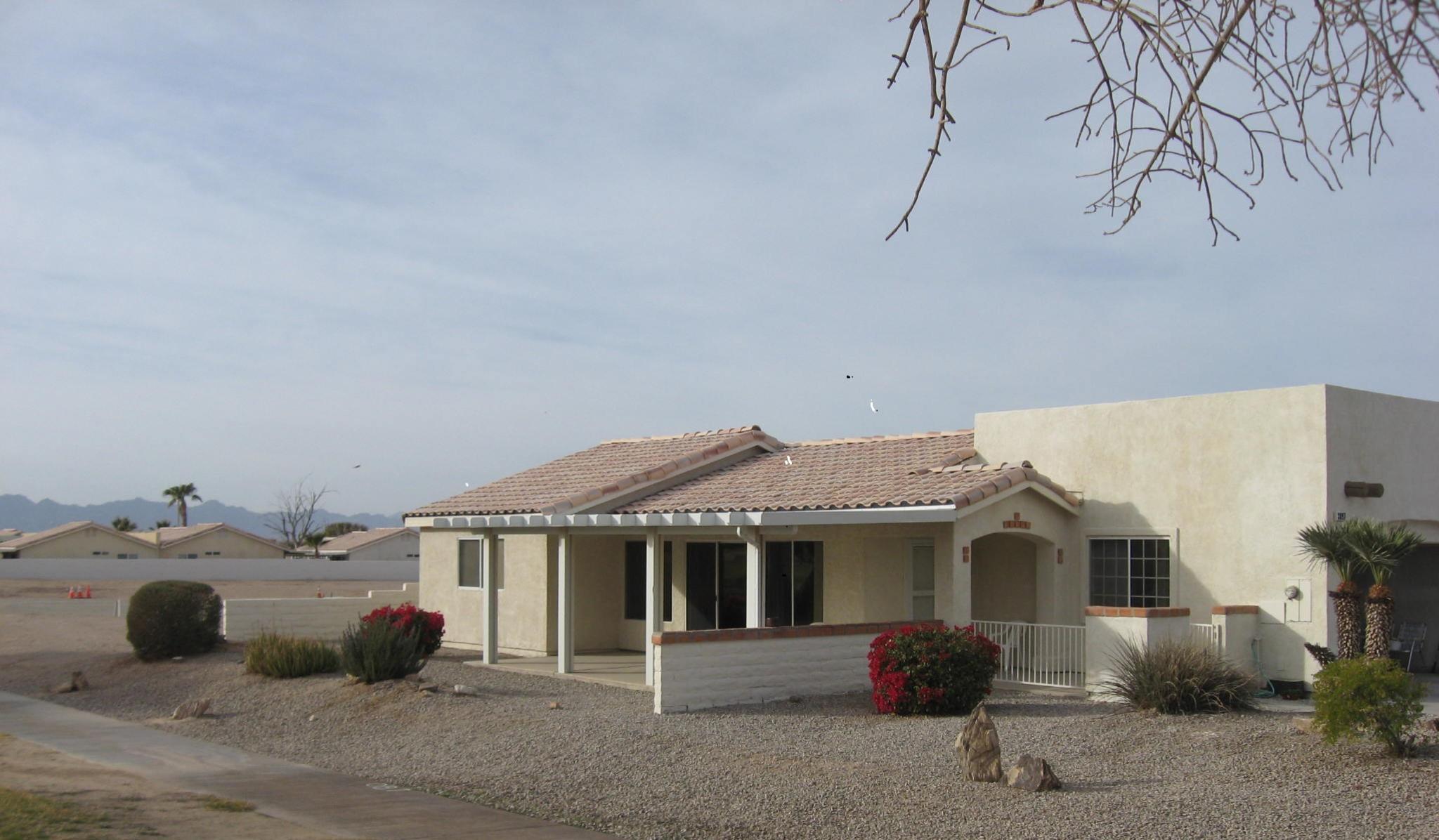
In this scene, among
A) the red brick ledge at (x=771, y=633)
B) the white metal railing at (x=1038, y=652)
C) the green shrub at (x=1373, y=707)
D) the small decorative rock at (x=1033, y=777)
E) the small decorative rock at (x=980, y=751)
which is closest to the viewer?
the small decorative rock at (x=1033, y=777)

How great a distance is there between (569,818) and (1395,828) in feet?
19.7

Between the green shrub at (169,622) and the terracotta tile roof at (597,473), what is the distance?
4.17 meters

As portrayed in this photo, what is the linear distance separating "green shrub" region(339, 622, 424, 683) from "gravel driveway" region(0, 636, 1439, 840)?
301mm

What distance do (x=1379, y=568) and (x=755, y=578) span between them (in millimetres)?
7775

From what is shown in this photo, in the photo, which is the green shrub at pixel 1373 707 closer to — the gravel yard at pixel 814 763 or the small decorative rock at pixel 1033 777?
the gravel yard at pixel 814 763

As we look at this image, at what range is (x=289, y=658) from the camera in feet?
62.3

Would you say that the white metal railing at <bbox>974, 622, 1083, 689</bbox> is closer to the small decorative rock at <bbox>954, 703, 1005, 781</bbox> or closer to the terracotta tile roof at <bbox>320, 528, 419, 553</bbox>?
the small decorative rock at <bbox>954, 703, 1005, 781</bbox>

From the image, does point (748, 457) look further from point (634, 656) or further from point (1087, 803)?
point (1087, 803)

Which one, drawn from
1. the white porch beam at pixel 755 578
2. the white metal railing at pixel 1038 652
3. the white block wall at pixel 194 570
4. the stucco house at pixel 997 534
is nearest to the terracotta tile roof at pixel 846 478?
the stucco house at pixel 997 534

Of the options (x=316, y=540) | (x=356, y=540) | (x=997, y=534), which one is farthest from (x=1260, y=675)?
(x=316, y=540)

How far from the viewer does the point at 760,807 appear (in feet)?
33.7

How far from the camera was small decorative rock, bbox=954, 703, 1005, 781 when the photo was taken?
10922 mm

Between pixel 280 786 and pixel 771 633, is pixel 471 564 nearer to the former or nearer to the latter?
pixel 771 633

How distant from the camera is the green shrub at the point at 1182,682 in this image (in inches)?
567
